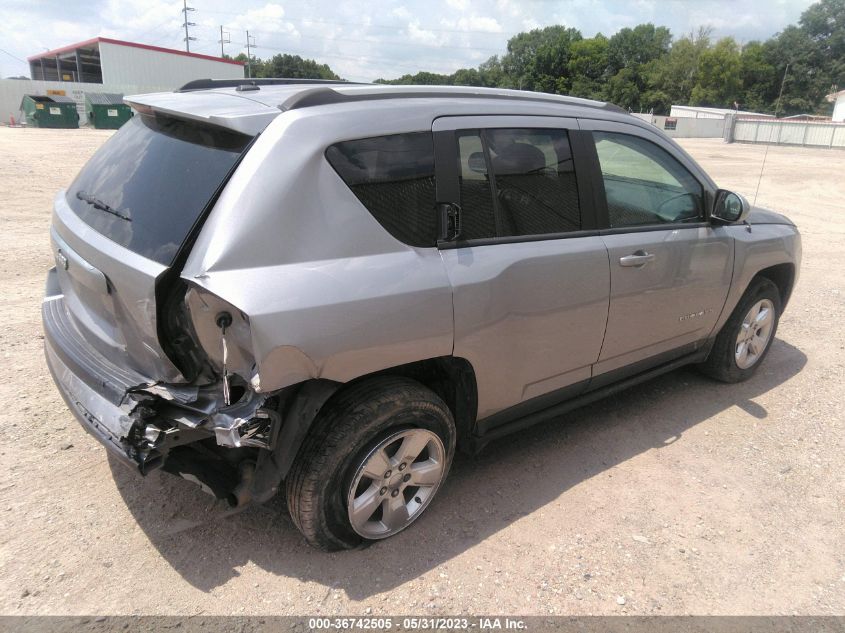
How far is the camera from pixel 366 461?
8.14 feet

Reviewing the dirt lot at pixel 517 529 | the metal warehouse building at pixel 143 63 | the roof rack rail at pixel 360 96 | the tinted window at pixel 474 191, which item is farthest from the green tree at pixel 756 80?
the tinted window at pixel 474 191

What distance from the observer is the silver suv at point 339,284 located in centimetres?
216

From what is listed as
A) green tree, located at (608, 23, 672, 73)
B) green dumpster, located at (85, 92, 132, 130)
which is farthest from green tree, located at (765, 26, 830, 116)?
green dumpster, located at (85, 92, 132, 130)

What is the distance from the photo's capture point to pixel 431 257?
8.25 feet

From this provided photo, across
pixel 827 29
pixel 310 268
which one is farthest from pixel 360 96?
pixel 827 29

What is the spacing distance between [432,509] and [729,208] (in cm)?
258

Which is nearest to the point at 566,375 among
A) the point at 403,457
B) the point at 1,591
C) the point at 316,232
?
the point at 403,457

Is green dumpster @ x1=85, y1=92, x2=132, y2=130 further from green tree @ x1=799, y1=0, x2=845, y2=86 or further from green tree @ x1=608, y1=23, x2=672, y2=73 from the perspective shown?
green tree @ x1=799, y1=0, x2=845, y2=86

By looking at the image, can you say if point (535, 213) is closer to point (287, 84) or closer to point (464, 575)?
point (287, 84)

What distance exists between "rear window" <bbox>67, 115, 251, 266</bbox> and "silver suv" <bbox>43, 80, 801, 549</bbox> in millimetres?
11

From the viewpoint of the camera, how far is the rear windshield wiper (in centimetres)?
249

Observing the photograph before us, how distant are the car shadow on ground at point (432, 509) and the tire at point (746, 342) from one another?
343 millimetres

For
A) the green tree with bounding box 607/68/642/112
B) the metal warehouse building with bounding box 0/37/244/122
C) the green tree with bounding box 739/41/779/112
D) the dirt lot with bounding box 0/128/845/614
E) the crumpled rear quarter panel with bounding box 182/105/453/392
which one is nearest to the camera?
the crumpled rear quarter panel with bounding box 182/105/453/392

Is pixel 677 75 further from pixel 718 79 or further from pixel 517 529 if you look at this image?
pixel 517 529
